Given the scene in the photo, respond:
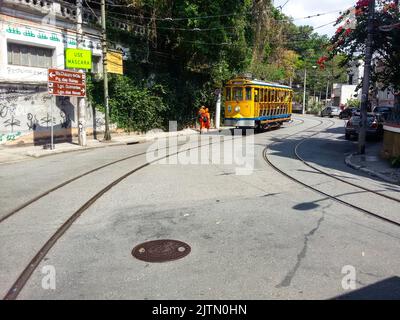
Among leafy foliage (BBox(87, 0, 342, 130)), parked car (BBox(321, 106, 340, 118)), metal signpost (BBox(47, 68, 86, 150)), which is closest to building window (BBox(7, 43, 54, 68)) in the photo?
metal signpost (BBox(47, 68, 86, 150))


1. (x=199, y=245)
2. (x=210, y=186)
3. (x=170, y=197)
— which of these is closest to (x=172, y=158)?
(x=210, y=186)

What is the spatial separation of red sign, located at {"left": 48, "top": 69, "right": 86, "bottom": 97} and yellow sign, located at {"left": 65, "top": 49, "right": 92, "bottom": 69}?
501 millimetres

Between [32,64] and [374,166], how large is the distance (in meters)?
15.1

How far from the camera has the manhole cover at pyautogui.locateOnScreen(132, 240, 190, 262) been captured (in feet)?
16.9

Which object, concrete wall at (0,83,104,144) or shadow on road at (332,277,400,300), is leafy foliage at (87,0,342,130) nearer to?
concrete wall at (0,83,104,144)

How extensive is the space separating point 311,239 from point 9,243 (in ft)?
15.0

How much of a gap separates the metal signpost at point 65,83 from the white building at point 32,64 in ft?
3.96

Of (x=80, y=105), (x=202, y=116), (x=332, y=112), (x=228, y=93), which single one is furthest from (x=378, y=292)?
(x=332, y=112)

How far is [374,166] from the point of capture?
43.7ft

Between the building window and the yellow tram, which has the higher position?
Answer: the building window

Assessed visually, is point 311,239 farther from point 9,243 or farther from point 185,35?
point 185,35

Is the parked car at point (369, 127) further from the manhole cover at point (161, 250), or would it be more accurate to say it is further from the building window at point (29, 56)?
the manhole cover at point (161, 250)

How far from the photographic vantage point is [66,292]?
4.20m

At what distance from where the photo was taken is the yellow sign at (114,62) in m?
20.6
